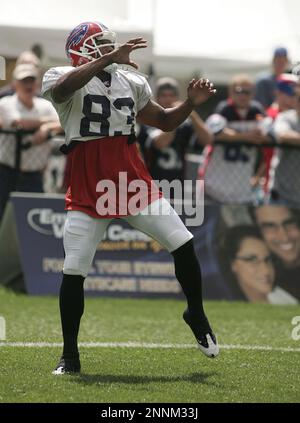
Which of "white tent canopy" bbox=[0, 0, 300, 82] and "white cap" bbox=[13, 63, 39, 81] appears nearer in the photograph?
"white cap" bbox=[13, 63, 39, 81]

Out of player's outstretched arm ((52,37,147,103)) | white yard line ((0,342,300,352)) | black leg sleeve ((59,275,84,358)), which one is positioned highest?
player's outstretched arm ((52,37,147,103))

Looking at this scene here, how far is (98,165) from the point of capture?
5941mm

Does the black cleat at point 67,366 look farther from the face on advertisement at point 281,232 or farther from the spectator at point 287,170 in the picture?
the spectator at point 287,170

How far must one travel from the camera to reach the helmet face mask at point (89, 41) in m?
5.82

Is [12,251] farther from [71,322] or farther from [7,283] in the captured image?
[71,322]

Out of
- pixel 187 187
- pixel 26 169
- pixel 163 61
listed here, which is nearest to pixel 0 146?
pixel 26 169

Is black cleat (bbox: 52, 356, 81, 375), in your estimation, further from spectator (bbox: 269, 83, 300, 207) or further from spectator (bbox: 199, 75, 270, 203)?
spectator (bbox: 269, 83, 300, 207)

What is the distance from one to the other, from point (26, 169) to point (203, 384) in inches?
201

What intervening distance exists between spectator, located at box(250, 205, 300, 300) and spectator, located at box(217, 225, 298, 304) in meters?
0.07

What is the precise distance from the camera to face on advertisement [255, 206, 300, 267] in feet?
33.1

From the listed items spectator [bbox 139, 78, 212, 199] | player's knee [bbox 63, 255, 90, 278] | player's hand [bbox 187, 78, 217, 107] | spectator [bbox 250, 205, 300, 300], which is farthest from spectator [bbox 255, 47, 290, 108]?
player's knee [bbox 63, 255, 90, 278]

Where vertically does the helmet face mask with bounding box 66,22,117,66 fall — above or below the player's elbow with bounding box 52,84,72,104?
above

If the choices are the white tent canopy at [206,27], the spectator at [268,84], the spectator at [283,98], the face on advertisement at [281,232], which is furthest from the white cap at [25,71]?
the spectator at [268,84]

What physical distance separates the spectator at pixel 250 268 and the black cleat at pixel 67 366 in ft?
14.0
